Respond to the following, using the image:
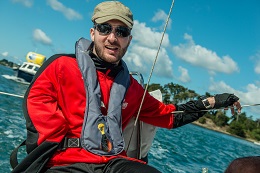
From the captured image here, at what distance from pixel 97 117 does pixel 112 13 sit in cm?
85

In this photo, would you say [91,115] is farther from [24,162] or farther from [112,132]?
[24,162]

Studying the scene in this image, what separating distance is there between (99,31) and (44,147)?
103 cm

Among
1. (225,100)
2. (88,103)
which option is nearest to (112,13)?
(88,103)

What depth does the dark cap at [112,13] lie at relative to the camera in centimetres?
253

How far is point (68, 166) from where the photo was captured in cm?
227

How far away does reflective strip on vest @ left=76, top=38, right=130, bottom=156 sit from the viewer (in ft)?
7.77

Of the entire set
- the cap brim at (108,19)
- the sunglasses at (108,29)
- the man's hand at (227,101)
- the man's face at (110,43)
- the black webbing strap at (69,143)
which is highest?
the cap brim at (108,19)

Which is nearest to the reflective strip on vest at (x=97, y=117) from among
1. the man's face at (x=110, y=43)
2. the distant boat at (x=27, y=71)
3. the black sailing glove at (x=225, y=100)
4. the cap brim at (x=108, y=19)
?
the man's face at (x=110, y=43)

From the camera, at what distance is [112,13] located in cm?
252

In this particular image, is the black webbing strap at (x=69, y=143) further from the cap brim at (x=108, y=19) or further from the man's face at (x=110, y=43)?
the cap brim at (x=108, y=19)

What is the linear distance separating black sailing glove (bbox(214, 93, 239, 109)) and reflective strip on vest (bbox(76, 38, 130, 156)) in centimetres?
119

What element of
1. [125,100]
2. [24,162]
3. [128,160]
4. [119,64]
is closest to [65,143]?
[24,162]

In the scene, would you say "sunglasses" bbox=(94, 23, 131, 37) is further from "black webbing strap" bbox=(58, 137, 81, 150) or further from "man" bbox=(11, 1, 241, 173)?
"black webbing strap" bbox=(58, 137, 81, 150)

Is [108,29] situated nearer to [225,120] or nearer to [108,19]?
[108,19]
